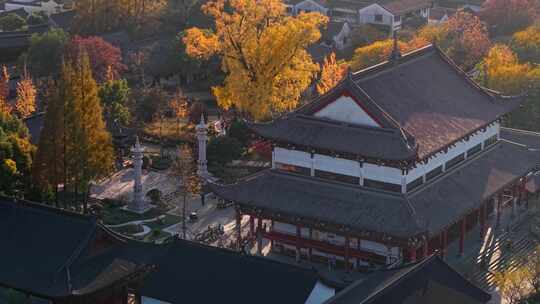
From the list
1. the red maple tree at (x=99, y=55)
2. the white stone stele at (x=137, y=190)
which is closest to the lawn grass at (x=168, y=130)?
the red maple tree at (x=99, y=55)

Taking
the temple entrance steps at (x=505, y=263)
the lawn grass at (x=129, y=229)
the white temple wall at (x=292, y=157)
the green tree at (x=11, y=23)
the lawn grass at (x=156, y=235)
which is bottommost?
the lawn grass at (x=129, y=229)

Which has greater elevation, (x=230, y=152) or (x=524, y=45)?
(x=524, y=45)

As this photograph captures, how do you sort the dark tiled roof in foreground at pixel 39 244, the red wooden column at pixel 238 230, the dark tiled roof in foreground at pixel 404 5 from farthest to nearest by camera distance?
the dark tiled roof in foreground at pixel 404 5, the red wooden column at pixel 238 230, the dark tiled roof in foreground at pixel 39 244

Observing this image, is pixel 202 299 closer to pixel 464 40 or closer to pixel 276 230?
pixel 276 230

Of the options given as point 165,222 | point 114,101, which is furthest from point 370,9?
point 165,222

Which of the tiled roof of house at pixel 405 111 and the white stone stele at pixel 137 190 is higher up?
the tiled roof of house at pixel 405 111

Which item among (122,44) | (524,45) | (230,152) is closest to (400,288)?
(230,152)

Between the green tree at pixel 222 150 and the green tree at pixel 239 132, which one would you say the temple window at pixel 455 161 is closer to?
the green tree at pixel 222 150
